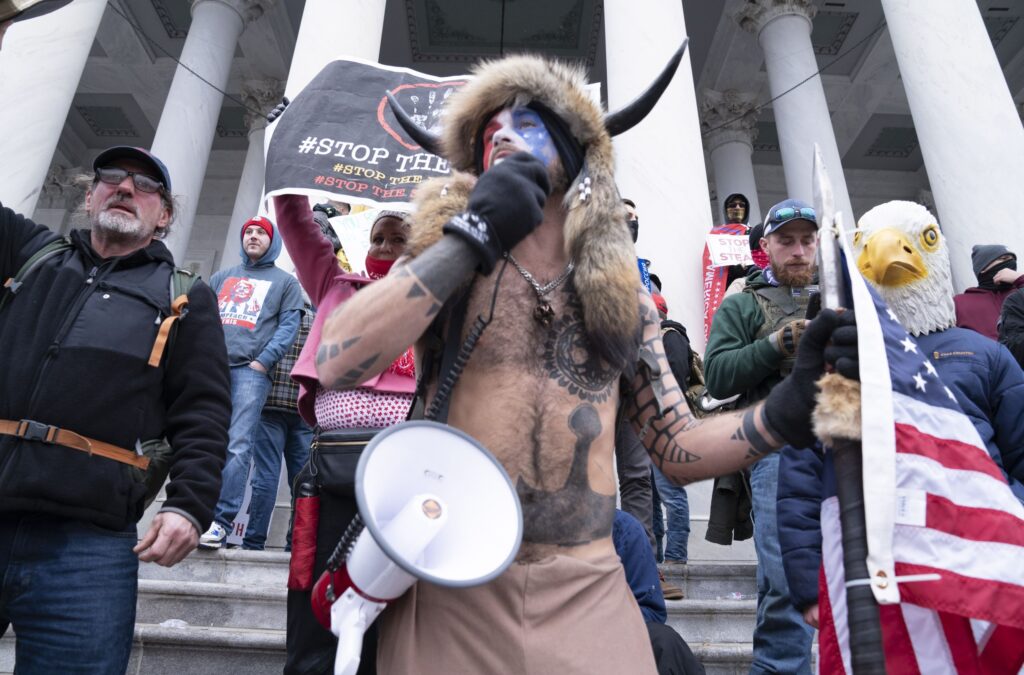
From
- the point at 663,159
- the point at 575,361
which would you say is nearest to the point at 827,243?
the point at 575,361

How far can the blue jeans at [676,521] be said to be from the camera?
4.67m

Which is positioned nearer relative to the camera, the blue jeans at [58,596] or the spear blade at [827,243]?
the spear blade at [827,243]

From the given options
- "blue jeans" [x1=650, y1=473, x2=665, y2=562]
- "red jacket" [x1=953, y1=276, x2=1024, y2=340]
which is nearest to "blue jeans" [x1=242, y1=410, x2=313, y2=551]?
"blue jeans" [x1=650, y1=473, x2=665, y2=562]

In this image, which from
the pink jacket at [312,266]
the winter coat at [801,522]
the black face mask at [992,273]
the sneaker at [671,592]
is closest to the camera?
the winter coat at [801,522]

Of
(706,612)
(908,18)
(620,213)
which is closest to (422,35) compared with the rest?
(908,18)

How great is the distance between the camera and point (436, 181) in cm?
165

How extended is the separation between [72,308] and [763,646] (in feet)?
8.97

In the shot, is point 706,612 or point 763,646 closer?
point 763,646

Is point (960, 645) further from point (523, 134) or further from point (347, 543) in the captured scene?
point (523, 134)

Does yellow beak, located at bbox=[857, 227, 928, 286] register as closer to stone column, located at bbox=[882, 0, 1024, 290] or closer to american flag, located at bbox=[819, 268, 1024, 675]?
american flag, located at bbox=[819, 268, 1024, 675]

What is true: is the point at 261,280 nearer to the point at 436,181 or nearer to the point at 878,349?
the point at 436,181

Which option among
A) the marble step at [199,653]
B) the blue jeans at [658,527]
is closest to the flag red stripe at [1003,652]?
the marble step at [199,653]

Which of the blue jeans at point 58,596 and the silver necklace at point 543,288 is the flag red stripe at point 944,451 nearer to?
the silver necklace at point 543,288

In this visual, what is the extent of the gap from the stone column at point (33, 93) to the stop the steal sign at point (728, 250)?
635 cm
